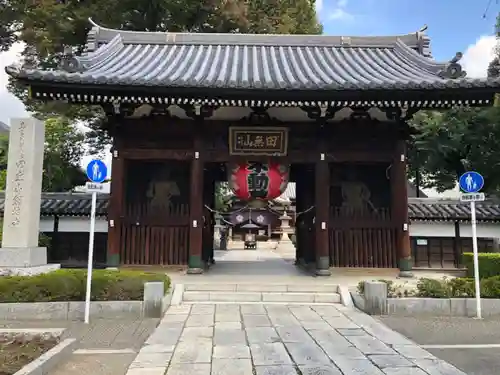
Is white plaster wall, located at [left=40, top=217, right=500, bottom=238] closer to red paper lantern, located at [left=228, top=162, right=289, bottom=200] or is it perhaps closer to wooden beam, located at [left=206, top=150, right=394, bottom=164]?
→ wooden beam, located at [left=206, top=150, right=394, bottom=164]

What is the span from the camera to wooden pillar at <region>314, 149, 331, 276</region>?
442 inches

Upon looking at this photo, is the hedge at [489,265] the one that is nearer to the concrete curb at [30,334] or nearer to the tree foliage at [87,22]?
the concrete curb at [30,334]

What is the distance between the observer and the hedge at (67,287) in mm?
7379

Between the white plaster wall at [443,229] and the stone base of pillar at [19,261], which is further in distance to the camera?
the white plaster wall at [443,229]

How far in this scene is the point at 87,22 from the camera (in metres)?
19.4

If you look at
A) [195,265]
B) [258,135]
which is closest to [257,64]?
[258,135]

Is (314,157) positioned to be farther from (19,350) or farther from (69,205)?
(19,350)

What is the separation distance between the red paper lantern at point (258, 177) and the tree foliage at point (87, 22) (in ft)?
36.9

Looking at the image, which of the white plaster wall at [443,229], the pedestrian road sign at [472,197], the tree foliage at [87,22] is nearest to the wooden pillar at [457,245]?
the white plaster wall at [443,229]

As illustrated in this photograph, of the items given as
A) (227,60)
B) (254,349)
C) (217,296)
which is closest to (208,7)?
(227,60)

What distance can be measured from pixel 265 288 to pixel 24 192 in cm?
582

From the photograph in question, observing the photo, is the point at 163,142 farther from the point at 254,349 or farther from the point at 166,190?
the point at 254,349

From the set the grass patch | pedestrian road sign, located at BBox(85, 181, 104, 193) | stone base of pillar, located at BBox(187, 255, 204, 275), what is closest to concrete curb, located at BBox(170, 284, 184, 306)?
stone base of pillar, located at BBox(187, 255, 204, 275)

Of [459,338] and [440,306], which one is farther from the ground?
[440,306]
